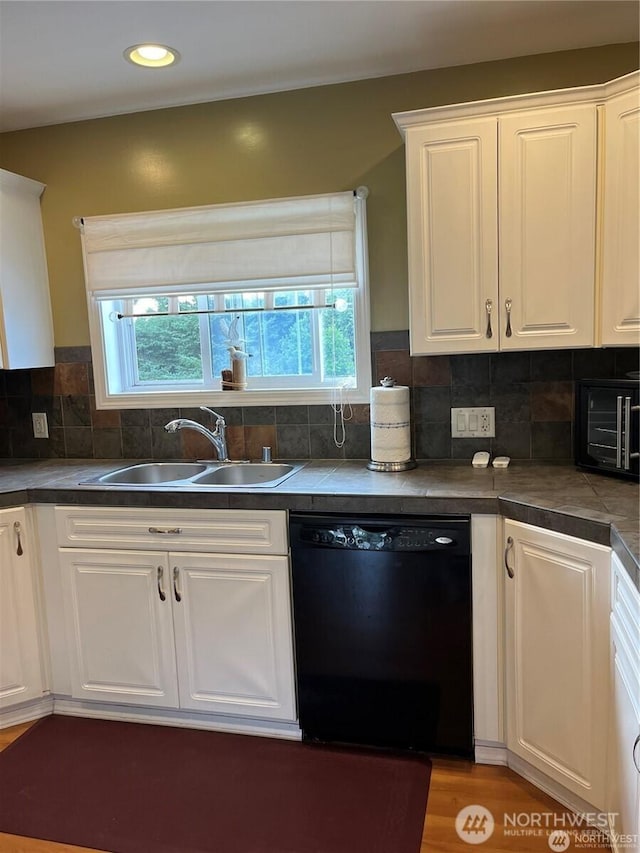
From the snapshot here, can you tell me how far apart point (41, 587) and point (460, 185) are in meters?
2.19

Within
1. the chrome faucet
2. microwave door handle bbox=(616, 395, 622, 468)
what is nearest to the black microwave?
microwave door handle bbox=(616, 395, 622, 468)

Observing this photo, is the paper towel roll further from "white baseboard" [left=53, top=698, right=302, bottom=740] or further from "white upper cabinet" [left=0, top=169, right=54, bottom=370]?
"white upper cabinet" [left=0, top=169, right=54, bottom=370]

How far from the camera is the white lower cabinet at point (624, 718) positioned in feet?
4.48

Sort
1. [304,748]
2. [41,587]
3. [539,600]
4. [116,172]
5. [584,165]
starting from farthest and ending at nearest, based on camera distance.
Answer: [116,172]
[41,587]
[304,748]
[584,165]
[539,600]

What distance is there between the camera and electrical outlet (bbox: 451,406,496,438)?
98.3 inches

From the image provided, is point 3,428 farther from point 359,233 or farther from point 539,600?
point 539,600

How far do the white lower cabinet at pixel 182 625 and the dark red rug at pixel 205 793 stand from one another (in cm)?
15

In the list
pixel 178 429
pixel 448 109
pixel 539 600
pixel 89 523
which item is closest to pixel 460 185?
pixel 448 109

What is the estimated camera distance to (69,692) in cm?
247

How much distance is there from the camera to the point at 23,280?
2.78 metres

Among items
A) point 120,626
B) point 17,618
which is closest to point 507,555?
point 120,626

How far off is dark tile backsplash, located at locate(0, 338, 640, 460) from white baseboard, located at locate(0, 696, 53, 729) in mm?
1084

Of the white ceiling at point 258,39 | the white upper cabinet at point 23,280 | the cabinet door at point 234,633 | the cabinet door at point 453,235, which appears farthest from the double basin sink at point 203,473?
the white ceiling at point 258,39

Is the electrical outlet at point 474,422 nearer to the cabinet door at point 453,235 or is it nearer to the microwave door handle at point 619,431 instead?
the cabinet door at point 453,235
